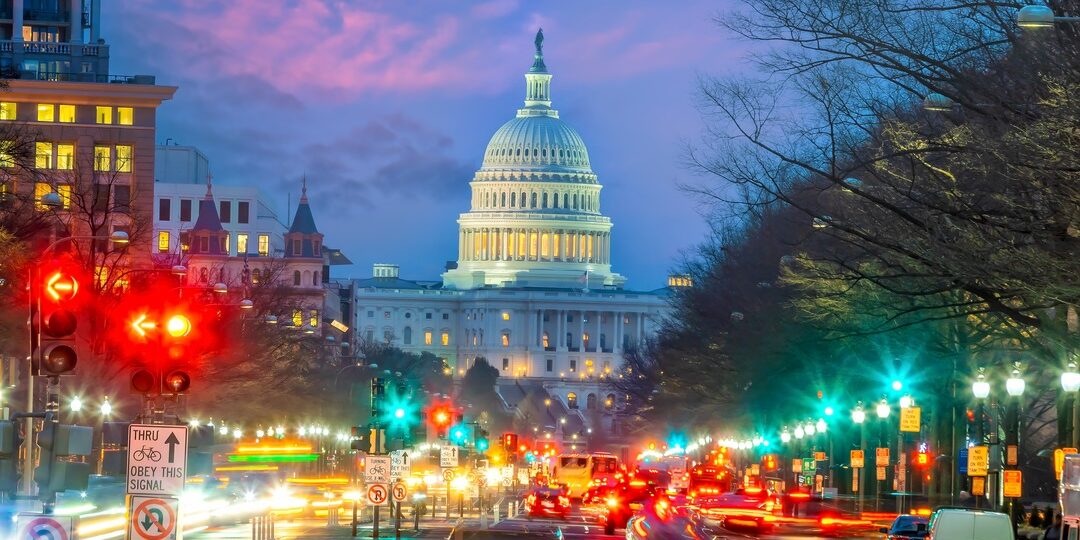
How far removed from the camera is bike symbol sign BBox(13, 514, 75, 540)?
19.5 m

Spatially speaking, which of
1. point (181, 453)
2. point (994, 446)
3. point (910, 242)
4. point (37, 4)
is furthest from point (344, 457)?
point (181, 453)

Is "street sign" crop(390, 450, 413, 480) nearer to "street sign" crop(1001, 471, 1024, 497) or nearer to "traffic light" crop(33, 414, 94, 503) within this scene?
"street sign" crop(1001, 471, 1024, 497)

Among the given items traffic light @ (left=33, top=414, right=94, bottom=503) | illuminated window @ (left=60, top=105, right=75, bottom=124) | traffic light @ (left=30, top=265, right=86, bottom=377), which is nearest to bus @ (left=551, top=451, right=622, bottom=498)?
traffic light @ (left=30, top=265, right=86, bottom=377)

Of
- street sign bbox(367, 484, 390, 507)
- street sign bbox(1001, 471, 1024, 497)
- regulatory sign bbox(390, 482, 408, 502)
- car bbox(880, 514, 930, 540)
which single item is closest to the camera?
car bbox(880, 514, 930, 540)

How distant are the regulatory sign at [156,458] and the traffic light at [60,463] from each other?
0.52 metres

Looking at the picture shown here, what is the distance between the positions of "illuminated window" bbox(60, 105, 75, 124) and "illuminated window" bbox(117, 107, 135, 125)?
2.88 m

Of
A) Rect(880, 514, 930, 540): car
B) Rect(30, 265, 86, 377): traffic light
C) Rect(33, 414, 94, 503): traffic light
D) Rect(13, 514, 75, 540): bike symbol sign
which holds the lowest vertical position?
Rect(880, 514, 930, 540): car

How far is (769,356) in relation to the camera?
79750 millimetres

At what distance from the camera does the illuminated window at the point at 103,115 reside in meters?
130

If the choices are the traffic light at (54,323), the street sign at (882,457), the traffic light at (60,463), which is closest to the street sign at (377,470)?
the traffic light at (54,323)

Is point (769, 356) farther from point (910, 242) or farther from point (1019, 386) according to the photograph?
point (910, 242)

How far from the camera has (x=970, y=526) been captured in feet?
97.7

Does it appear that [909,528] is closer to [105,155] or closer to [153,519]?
[153,519]

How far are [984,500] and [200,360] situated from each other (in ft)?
107
